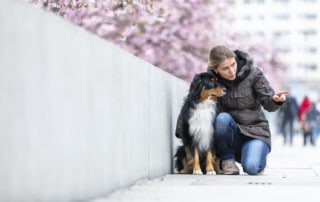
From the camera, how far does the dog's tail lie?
1058cm

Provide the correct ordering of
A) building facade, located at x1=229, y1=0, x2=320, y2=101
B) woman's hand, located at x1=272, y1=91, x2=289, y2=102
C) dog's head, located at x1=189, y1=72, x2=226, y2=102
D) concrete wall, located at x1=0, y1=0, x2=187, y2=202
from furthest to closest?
building facade, located at x1=229, y1=0, x2=320, y2=101
dog's head, located at x1=189, y1=72, x2=226, y2=102
woman's hand, located at x1=272, y1=91, x2=289, y2=102
concrete wall, located at x1=0, y1=0, x2=187, y2=202

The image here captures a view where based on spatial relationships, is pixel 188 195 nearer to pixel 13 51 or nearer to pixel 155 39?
pixel 13 51

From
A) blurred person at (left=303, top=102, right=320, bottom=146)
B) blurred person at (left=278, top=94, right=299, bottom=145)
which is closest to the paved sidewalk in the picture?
blurred person at (left=278, top=94, right=299, bottom=145)

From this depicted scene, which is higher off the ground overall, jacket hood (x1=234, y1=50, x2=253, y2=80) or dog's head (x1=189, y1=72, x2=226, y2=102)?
jacket hood (x1=234, y1=50, x2=253, y2=80)

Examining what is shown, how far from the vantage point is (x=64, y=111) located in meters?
5.70

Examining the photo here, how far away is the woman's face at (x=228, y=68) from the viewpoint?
1012 centimetres

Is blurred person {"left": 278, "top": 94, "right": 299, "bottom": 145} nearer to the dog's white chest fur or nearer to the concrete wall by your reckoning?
the dog's white chest fur

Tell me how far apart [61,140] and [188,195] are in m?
1.79

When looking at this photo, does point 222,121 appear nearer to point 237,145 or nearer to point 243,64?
point 237,145

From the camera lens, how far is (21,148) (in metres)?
4.84

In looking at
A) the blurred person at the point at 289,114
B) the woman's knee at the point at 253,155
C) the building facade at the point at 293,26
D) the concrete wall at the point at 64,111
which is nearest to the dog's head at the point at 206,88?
the woman's knee at the point at 253,155

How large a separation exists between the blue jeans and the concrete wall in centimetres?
163

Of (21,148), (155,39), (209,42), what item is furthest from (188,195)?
(209,42)

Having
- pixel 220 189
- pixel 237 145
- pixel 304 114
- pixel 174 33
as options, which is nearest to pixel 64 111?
pixel 220 189
